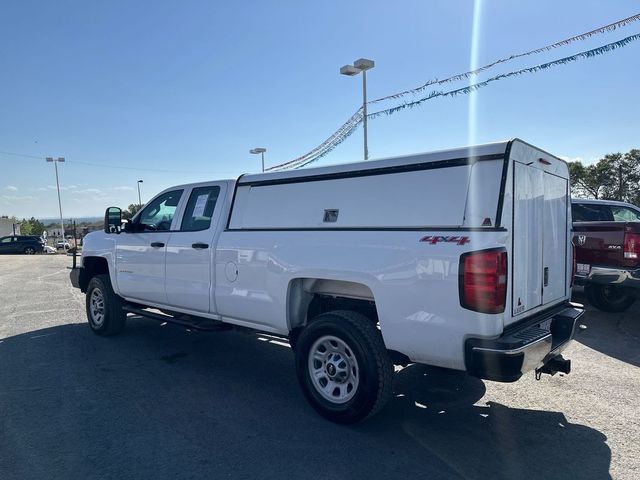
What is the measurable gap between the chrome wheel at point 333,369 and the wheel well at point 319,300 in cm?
41

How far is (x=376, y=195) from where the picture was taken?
3828mm

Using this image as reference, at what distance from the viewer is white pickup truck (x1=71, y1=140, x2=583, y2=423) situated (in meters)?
3.21

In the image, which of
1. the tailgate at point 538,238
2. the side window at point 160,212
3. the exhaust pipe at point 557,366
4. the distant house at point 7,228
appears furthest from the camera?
the distant house at point 7,228

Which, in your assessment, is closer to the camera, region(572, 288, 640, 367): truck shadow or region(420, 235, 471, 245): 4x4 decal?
region(420, 235, 471, 245): 4x4 decal

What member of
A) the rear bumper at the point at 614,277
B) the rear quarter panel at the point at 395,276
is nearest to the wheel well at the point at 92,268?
the rear quarter panel at the point at 395,276

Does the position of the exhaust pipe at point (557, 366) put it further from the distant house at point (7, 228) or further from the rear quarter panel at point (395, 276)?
the distant house at point (7, 228)

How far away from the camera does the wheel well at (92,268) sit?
7127mm

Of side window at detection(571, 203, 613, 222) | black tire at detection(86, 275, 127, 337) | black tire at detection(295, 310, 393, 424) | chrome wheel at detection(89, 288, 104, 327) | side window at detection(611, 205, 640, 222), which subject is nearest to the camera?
black tire at detection(295, 310, 393, 424)

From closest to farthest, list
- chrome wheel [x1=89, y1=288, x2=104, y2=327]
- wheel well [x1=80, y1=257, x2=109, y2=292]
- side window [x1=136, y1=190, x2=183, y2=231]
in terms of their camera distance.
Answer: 1. side window [x1=136, y1=190, x2=183, y2=231]
2. chrome wheel [x1=89, y1=288, x2=104, y2=327]
3. wheel well [x1=80, y1=257, x2=109, y2=292]

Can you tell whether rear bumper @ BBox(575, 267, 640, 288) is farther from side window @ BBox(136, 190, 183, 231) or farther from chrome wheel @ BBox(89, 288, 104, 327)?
A: chrome wheel @ BBox(89, 288, 104, 327)

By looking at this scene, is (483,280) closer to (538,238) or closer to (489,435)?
(538,238)

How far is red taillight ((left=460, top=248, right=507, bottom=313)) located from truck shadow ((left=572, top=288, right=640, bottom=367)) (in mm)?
3521

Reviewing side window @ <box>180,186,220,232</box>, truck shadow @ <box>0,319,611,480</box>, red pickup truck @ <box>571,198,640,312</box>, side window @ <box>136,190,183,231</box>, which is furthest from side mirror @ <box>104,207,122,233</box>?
red pickup truck @ <box>571,198,640,312</box>

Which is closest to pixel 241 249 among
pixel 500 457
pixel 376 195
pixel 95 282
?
pixel 376 195
